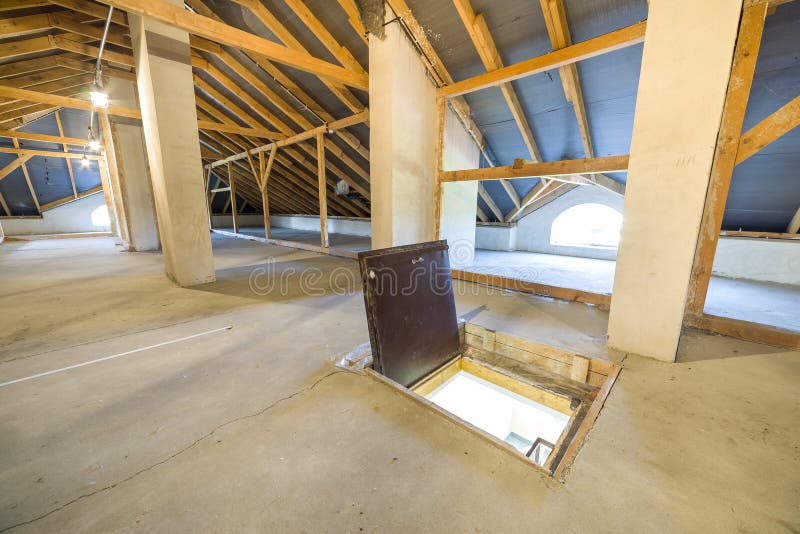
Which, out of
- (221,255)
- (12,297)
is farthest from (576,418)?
(221,255)

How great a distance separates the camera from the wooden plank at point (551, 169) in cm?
288

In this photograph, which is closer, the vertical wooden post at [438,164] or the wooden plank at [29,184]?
the vertical wooden post at [438,164]

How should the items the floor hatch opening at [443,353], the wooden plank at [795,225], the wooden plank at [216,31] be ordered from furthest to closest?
1. the wooden plank at [795,225]
2. the wooden plank at [216,31]
3. the floor hatch opening at [443,353]

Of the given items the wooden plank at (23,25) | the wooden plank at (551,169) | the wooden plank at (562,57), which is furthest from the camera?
the wooden plank at (23,25)

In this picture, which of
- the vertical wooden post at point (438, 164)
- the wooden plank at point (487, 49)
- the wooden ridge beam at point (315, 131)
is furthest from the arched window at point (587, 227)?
the wooden ridge beam at point (315, 131)

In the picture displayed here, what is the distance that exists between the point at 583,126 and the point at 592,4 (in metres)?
1.35

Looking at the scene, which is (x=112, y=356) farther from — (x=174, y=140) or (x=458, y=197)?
(x=458, y=197)

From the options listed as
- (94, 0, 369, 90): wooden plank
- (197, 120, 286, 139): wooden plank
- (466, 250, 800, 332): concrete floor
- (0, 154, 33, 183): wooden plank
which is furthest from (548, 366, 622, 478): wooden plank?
(0, 154, 33, 183): wooden plank

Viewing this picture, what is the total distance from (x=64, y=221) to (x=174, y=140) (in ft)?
38.4

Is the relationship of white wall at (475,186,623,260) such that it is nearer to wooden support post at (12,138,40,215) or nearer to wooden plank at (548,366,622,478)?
wooden plank at (548,366,622,478)

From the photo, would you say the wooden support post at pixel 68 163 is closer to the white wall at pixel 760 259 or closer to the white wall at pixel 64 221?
the white wall at pixel 64 221

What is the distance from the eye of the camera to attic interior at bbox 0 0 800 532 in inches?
43.3

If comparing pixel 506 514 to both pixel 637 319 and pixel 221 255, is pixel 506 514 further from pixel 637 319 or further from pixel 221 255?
pixel 221 255

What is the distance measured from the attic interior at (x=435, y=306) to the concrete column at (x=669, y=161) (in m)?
0.01
